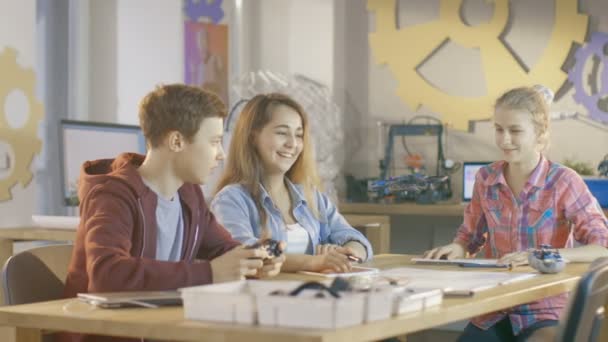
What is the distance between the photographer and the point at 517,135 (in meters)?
2.81

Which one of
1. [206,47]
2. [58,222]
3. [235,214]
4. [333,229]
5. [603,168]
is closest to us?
[235,214]

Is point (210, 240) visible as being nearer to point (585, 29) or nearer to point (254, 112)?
point (254, 112)

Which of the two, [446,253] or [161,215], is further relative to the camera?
[446,253]

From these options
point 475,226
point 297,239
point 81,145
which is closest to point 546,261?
point 475,226

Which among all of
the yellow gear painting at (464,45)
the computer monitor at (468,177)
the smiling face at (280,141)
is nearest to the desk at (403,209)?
the computer monitor at (468,177)

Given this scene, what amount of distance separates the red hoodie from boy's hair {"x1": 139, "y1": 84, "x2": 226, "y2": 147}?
0.07 m

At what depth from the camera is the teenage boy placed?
6.22 feet

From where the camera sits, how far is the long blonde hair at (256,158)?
2789mm

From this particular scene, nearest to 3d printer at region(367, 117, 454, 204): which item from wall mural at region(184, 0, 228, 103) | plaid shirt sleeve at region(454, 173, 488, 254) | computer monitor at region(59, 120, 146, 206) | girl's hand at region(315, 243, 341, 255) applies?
wall mural at region(184, 0, 228, 103)

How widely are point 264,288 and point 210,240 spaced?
0.71 metres

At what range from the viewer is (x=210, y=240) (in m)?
2.35

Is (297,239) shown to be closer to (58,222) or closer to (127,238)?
(127,238)

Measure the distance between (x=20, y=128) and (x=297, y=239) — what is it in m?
1.53

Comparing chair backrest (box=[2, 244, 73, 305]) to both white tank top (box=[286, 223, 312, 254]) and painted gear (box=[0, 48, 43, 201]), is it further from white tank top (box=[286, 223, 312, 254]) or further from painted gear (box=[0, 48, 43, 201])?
painted gear (box=[0, 48, 43, 201])
